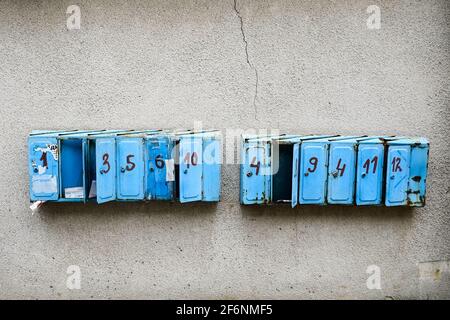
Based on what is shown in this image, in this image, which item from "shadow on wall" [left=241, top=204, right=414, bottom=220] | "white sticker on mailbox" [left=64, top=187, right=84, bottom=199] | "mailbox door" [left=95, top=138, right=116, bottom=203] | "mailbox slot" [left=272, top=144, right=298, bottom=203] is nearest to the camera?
"mailbox door" [left=95, top=138, right=116, bottom=203]

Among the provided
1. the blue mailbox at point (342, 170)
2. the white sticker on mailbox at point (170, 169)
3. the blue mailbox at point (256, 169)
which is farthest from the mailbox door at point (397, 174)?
the white sticker on mailbox at point (170, 169)

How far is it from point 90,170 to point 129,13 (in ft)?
4.04

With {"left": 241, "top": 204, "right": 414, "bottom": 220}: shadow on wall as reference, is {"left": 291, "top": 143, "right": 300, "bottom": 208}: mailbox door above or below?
above

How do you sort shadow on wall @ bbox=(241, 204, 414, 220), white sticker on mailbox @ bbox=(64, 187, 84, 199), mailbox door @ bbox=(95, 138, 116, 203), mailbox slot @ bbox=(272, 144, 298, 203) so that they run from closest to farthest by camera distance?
mailbox door @ bbox=(95, 138, 116, 203)
white sticker on mailbox @ bbox=(64, 187, 84, 199)
mailbox slot @ bbox=(272, 144, 298, 203)
shadow on wall @ bbox=(241, 204, 414, 220)

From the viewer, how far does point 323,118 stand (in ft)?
9.73

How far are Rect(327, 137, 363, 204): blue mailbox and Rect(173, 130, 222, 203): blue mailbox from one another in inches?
32.0

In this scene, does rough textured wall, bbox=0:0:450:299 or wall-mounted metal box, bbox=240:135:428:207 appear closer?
wall-mounted metal box, bbox=240:135:428:207

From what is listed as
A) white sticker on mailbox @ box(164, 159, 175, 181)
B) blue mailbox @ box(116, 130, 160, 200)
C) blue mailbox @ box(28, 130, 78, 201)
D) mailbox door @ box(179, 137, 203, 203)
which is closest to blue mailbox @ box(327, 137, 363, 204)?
mailbox door @ box(179, 137, 203, 203)

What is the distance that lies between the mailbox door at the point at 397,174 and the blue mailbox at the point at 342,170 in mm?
252

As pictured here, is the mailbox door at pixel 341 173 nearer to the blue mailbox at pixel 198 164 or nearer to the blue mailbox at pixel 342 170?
the blue mailbox at pixel 342 170

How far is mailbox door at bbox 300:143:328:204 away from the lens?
2.67 meters

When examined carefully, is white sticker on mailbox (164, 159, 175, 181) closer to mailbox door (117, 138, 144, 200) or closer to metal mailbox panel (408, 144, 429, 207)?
mailbox door (117, 138, 144, 200)

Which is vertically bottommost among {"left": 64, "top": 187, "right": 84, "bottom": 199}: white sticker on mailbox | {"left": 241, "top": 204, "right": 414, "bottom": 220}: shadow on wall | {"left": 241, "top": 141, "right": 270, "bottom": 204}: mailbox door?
{"left": 241, "top": 204, "right": 414, "bottom": 220}: shadow on wall
